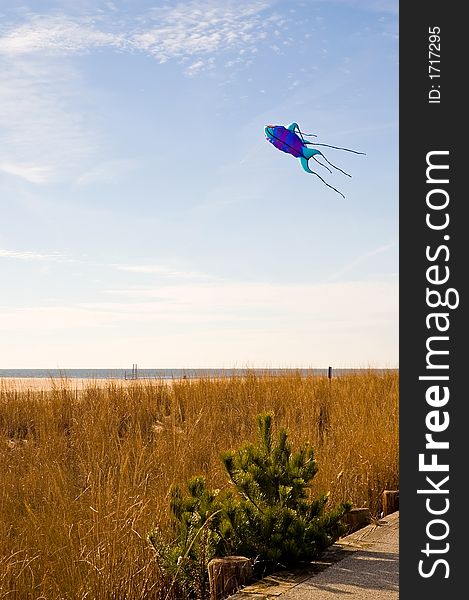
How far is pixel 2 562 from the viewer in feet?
12.8

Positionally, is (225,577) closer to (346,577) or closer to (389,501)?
(346,577)

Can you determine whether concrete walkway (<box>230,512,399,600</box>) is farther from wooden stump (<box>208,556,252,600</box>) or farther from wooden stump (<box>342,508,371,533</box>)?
wooden stump (<box>342,508,371,533</box>)

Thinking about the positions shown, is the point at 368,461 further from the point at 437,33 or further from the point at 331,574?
the point at 437,33

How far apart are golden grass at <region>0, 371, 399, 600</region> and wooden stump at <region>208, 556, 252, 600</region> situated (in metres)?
0.43

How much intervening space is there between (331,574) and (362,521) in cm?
123

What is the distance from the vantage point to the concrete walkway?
335cm

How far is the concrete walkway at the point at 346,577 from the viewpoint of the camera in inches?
132

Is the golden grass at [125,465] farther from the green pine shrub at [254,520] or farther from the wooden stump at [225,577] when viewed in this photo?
the wooden stump at [225,577]

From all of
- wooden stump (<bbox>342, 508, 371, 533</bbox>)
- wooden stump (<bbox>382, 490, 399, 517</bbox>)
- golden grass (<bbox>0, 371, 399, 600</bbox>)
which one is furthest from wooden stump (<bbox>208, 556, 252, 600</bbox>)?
wooden stump (<bbox>382, 490, 399, 517</bbox>)

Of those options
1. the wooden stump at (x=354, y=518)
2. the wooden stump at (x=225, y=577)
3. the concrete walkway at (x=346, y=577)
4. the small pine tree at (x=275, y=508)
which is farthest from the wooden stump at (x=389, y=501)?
the wooden stump at (x=225, y=577)

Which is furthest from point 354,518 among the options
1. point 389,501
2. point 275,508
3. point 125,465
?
point 125,465

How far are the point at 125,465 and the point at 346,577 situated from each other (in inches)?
62.7

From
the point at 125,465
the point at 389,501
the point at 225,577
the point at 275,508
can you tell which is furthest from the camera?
the point at 389,501

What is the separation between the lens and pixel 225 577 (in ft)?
11.6
